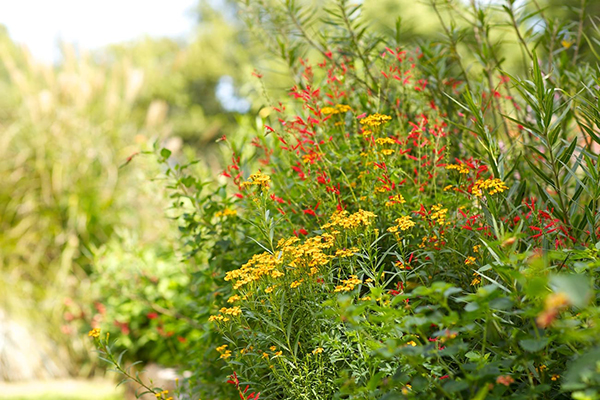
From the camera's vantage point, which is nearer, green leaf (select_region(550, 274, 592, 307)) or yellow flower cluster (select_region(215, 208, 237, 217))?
green leaf (select_region(550, 274, 592, 307))

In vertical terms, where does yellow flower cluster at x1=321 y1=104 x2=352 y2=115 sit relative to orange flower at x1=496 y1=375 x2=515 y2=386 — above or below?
above

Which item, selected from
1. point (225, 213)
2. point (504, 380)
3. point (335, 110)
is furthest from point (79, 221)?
point (504, 380)

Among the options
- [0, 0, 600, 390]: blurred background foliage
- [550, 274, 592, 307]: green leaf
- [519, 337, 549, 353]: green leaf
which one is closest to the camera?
[550, 274, 592, 307]: green leaf

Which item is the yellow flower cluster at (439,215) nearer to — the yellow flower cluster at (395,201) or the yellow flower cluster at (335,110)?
the yellow flower cluster at (395,201)

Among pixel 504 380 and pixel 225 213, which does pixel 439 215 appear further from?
pixel 225 213

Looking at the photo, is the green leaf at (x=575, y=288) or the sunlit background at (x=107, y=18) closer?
the green leaf at (x=575, y=288)

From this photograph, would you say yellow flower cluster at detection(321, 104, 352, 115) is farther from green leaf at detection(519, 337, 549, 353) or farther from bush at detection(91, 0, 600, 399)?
green leaf at detection(519, 337, 549, 353)

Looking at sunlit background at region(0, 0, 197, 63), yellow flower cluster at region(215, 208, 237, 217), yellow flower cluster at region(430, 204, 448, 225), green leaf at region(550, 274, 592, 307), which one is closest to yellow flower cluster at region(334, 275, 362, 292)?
yellow flower cluster at region(430, 204, 448, 225)

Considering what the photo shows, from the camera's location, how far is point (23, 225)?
5.04 m

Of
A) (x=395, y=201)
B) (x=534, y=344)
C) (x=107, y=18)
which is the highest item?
(x=107, y=18)

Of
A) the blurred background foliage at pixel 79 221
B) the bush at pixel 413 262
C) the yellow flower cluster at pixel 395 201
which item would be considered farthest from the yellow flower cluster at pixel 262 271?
the blurred background foliage at pixel 79 221

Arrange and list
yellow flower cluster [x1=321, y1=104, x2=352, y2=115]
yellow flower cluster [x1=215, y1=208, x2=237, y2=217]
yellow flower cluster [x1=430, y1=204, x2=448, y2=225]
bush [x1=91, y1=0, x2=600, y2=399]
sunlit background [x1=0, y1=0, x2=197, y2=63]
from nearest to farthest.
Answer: bush [x1=91, y1=0, x2=600, y2=399] < yellow flower cluster [x1=430, y1=204, x2=448, y2=225] < yellow flower cluster [x1=321, y1=104, x2=352, y2=115] < yellow flower cluster [x1=215, y1=208, x2=237, y2=217] < sunlit background [x1=0, y1=0, x2=197, y2=63]

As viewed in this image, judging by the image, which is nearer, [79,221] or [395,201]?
[395,201]

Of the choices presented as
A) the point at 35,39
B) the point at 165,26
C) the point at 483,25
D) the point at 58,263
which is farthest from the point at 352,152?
the point at 165,26
